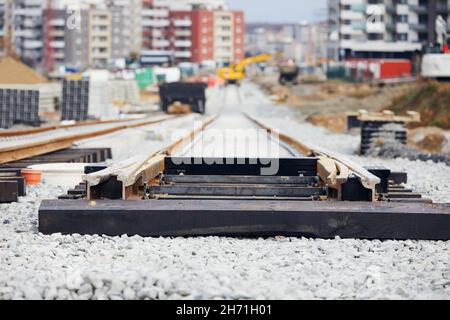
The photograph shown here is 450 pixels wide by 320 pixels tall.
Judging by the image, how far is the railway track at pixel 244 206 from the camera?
302 inches

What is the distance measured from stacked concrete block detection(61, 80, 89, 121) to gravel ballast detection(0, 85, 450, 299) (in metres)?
31.7

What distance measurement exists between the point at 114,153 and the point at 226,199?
11.1 m

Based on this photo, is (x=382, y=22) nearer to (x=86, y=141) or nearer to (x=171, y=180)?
(x=86, y=141)

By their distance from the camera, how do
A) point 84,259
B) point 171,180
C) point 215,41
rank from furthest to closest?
1. point 215,41
2. point 171,180
3. point 84,259

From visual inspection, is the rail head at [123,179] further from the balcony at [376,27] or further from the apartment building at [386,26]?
the balcony at [376,27]

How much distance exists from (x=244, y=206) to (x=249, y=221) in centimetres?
23

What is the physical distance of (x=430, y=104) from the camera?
1459 inches

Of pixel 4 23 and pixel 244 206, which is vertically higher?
pixel 4 23

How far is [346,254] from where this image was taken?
6.95m

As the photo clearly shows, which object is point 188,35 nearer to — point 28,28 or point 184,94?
point 28,28

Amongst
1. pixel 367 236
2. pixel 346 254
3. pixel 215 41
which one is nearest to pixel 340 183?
pixel 367 236

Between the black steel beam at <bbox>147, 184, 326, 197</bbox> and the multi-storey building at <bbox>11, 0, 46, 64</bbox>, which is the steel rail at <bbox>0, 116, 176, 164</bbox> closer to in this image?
the black steel beam at <bbox>147, 184, 326, 197</bbox>

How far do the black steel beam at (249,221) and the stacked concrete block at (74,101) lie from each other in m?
32.3

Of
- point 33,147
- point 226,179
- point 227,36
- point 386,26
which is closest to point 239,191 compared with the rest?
point 226,179
